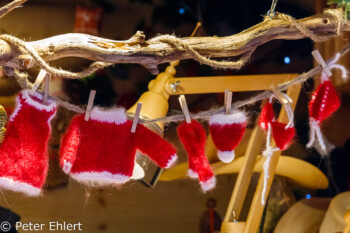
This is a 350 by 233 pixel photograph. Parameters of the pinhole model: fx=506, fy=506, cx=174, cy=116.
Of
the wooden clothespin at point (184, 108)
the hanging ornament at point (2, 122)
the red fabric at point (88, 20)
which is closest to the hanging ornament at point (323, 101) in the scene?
the wooden clothespin at point (184, 108)

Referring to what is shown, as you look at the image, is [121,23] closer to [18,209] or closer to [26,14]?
[26,14]

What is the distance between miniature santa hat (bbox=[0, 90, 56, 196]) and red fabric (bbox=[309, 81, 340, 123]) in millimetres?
492

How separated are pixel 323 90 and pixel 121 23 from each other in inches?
28.3

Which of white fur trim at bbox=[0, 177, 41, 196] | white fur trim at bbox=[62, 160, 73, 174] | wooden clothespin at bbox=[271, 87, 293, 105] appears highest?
wooden clothespin at bbox=[271, 87, 293, 105]

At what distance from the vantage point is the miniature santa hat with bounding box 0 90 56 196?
2.80ft

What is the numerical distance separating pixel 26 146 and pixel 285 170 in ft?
2.53

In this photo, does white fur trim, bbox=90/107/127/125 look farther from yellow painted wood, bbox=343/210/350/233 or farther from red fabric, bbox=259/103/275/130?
yellow painted wood, bbox=343/210/350/233

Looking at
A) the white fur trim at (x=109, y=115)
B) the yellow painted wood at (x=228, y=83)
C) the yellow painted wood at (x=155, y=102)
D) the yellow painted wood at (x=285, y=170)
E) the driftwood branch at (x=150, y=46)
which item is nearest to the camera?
the driftwood branch at (x=150, y=46)

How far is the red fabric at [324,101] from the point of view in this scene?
0.96m

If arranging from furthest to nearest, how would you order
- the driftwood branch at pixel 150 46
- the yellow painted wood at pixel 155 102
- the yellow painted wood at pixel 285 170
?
the yellow painted wood at pixel 285 170
the yellow painted wood at pixel 155 102
the driftwood branch at pixel 150 46

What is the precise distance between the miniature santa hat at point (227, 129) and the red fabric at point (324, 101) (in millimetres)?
139

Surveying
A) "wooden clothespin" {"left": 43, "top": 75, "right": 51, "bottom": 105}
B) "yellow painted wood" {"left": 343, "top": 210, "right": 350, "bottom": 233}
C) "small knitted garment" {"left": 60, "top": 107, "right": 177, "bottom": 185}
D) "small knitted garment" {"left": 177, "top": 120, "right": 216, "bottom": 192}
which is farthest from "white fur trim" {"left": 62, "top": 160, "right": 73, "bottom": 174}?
"yellow painted wood" {"left": 343, "top": 210, "right": 350, "bottom": 233}

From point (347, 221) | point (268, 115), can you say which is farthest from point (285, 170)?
point (268, 115)

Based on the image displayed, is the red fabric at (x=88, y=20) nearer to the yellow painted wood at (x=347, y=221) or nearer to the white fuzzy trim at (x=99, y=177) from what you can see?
the white fuzzy trim at (x=99, y=177)
